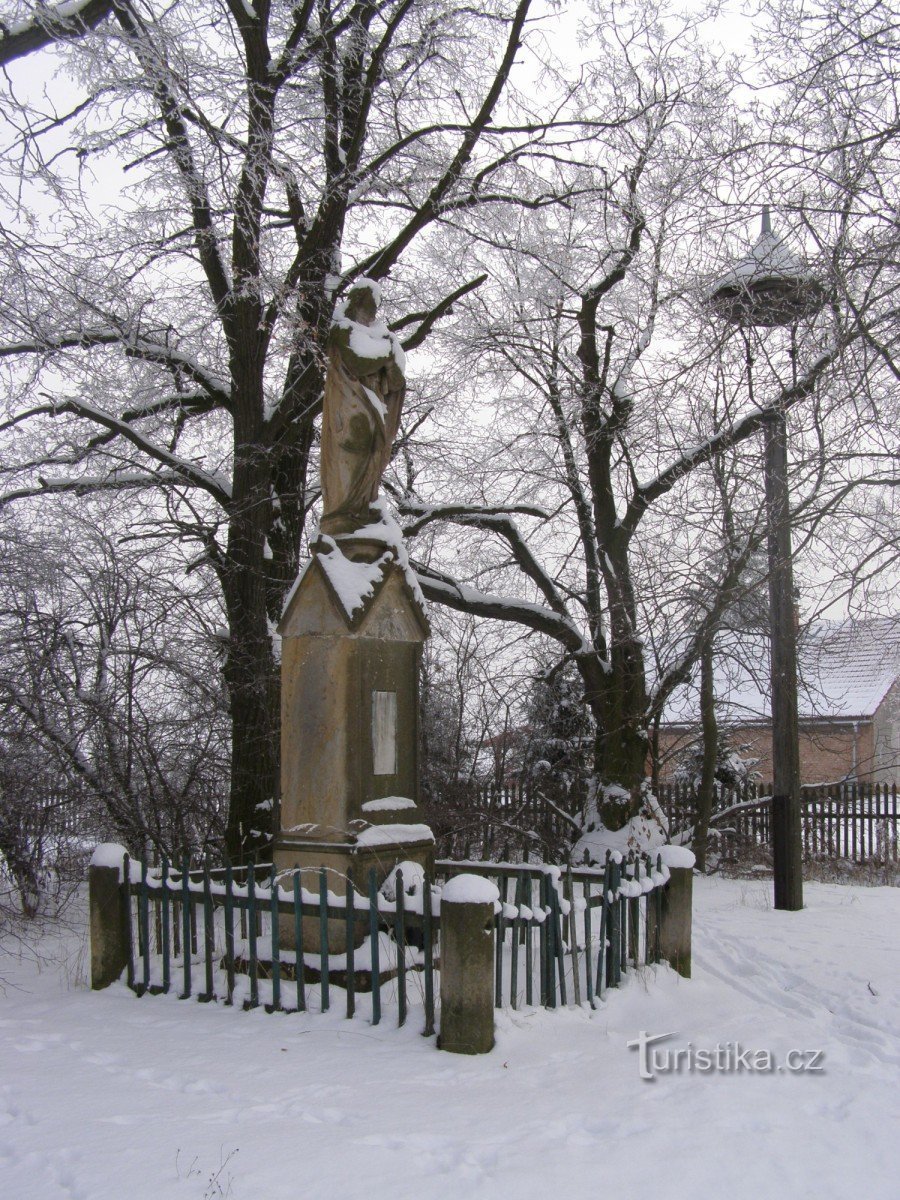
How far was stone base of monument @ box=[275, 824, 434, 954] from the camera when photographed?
605 cm

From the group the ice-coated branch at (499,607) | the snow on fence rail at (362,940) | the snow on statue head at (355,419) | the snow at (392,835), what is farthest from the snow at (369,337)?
the ice-coated branch at (499,607)

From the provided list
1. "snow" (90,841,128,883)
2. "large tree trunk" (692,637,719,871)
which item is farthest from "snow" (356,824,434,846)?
"large tree trunk" (692,637,719,871)

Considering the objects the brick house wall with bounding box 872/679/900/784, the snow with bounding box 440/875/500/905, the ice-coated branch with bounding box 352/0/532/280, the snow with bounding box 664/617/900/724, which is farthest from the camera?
the brick house wall with bounding box 872/679/900/784

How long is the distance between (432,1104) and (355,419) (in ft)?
13.8

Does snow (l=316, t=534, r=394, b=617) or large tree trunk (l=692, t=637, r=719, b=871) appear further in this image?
large tree trunk (l=692, t=637, r=719, b=871)

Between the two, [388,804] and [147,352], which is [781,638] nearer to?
[388,804]

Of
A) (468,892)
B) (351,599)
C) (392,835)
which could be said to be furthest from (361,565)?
(468,892)

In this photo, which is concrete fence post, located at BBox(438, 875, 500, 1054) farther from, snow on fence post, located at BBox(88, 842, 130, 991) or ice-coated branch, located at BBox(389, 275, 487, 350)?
ice-coated branch, located at BBox(389, 275, 487, 350)

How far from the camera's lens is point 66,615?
372 inches

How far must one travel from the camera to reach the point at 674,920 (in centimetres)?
672

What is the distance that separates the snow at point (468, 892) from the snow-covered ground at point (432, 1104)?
0.71 m

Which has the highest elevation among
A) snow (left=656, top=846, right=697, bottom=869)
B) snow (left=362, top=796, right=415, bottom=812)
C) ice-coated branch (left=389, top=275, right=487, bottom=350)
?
ice-coated branch (left=389, top=275, right=487, bottom=350)

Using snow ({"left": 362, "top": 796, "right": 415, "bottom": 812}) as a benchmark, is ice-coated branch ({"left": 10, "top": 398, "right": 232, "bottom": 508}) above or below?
above

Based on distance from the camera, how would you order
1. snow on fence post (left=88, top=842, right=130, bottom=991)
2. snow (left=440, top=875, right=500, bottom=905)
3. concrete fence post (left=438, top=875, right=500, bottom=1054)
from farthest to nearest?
snow on fence post (left=88, top=842, right=130, bottom=991) < snow (left=440, top=875, right=500, bottom=905) < concrete fence post (left=438, top=875, right=500, bottom=1054)
